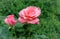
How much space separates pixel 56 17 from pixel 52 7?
208 millimetres

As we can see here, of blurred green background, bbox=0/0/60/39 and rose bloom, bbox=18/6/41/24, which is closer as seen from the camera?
rose bloom, bbox=18/6/41/24

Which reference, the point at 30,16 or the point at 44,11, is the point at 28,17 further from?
the point at 44,11

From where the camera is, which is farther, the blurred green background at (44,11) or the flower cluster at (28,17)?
the blurred green background at (44,11)

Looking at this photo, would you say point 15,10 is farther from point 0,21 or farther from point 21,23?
point 21,23

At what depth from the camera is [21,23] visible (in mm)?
2436

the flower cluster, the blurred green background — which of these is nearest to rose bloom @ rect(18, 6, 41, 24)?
the flower cluster

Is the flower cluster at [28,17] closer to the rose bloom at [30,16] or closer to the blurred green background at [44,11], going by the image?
the rose bloom at [30,16]

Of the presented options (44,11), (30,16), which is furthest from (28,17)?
(44,11)

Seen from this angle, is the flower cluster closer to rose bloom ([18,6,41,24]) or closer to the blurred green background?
rose bloom ([18,6,41,24])

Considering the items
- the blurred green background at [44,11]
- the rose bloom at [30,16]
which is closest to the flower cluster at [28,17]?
the rose bloom at [30,16]

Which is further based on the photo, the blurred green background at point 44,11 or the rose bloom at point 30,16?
the blurred green background at point 44,11

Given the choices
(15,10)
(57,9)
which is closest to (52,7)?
(57,9)

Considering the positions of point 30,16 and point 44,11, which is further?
point 44,11

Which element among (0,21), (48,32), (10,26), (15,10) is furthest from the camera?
(15,10)
